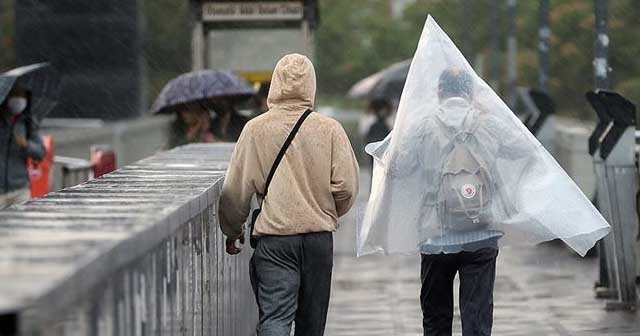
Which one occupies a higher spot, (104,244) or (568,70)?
(568,70)

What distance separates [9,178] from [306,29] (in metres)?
7.38

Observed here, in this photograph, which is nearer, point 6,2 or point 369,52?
point 6,2

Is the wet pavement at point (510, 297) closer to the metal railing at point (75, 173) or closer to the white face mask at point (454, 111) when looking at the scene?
the white face mask at point (454, 111)

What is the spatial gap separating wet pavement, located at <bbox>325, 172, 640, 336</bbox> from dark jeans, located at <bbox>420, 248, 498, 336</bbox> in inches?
25.3

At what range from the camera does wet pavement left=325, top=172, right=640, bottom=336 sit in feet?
40.1

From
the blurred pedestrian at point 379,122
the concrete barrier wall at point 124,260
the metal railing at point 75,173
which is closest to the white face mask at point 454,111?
the concrete barrier wall at point 124,260

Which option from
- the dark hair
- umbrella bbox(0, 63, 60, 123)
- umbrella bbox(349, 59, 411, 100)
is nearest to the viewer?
the dark hair

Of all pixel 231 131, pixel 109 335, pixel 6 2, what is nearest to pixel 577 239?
pixel 109 335

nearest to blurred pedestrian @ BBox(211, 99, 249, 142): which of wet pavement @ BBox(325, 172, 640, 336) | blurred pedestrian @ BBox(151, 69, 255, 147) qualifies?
blurred pedestrian @ BBox(151, 69, 255, 147)

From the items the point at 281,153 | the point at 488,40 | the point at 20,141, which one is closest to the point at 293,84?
the point at 281,153

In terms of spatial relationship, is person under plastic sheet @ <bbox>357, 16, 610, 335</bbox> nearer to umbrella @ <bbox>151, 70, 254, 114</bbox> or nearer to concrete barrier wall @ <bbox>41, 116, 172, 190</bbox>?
umbrella @ <bbox>151, 70, 254, 114</bbox>

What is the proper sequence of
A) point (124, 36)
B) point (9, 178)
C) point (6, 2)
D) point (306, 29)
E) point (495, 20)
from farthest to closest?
1. point (6, 2)
2. point (495, 20)
3. point (124, 36)
4. point (306, 29)
5. point (9, 178)

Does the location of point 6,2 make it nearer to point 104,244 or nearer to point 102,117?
point 102,117

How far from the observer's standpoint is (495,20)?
36.4 meters
